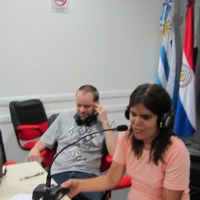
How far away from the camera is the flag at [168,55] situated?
3117 mm

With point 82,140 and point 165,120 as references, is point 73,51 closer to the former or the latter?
point 82,140

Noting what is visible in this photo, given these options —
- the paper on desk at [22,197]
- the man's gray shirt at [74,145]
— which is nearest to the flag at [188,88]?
the man's gray shirt at [74,145]

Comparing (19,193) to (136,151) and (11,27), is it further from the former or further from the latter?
(11,27)

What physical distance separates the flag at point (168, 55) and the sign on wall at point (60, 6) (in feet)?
3.63

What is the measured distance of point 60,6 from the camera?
2.87 meters

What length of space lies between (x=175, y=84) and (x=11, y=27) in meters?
1.90

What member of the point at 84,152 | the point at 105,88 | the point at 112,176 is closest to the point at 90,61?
the point at 105,88

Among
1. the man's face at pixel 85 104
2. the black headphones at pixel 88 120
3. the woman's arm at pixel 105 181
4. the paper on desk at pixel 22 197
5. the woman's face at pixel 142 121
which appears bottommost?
the woman's arm at pixel 105 181

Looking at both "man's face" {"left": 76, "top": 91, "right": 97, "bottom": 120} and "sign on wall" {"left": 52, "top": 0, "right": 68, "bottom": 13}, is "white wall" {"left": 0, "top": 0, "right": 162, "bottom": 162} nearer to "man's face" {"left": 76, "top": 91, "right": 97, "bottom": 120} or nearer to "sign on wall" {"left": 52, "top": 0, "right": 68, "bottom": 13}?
"sign on wall" {"left": 52, "top": 0, "right": 68, "bottom": 13}

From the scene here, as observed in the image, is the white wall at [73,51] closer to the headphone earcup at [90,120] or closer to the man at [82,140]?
the man at [82,140]

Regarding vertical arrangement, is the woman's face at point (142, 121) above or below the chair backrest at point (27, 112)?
above

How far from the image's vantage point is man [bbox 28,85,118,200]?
1.91 m

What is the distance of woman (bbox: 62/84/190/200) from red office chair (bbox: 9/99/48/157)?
4.41 feet

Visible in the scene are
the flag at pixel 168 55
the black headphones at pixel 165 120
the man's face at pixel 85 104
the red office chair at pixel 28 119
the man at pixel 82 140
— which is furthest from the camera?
the flag at pixel 168 55
